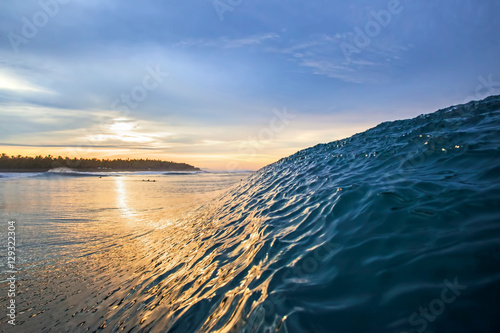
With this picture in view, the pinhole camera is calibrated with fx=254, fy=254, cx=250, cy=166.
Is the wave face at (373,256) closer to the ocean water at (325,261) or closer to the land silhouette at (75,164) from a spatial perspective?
the ocean water at (325,261)

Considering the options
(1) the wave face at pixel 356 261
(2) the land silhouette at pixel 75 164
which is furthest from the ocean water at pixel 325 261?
(2) the land silhouette at pixel 75 164

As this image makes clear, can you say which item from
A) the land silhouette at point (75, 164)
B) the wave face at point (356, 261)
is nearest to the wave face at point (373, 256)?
the wave face at point (356, 261)

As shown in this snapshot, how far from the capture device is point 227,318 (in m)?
2.99

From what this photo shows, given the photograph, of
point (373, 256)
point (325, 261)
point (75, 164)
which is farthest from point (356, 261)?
point (75, 164)

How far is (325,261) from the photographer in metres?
3.64

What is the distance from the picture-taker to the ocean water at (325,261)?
2568mm

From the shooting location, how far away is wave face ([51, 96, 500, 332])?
250cm

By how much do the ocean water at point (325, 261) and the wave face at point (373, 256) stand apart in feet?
0.06

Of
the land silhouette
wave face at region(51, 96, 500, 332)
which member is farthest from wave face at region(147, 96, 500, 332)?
the land silhouette

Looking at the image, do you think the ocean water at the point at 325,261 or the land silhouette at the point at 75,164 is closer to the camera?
the ocean water at the point at 325,261

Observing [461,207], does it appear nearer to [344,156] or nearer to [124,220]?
[344,156]

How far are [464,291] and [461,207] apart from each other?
1.91m

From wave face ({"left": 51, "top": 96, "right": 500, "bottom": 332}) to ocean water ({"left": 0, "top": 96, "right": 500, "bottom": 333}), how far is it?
2cm

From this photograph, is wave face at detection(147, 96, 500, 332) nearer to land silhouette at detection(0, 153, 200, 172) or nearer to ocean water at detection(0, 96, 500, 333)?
ocean water at detection(0, 96, 500, 333)
